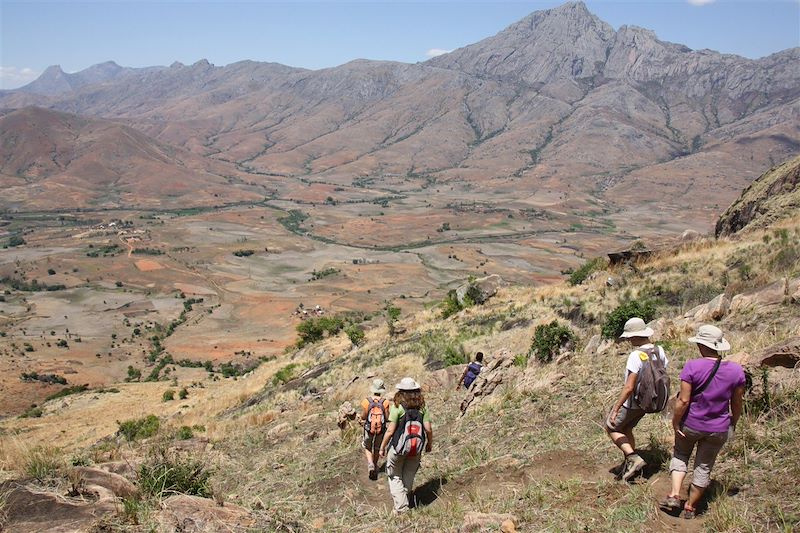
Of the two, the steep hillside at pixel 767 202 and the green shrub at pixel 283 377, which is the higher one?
the steep hillside at pixel 767 202

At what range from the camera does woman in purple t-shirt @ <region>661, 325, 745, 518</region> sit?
16.9 ft

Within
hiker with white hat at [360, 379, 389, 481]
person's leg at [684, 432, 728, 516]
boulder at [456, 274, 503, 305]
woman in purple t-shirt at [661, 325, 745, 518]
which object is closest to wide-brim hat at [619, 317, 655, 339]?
woman in purple t-shirt at [661, 325, 745, 518]

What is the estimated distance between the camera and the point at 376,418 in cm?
822

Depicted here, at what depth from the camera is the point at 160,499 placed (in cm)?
513

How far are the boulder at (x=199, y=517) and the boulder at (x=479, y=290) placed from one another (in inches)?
924

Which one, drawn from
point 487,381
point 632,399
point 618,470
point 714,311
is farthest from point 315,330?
point 632,399

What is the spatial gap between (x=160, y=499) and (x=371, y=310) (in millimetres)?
80279

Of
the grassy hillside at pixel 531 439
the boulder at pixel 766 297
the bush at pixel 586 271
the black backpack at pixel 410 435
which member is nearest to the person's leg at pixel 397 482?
the black backpack at pixel 410 435

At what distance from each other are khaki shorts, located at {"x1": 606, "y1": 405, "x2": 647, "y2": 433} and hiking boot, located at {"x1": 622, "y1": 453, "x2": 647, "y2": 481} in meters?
0.28

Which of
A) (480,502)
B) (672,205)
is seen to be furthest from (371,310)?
(672,205)

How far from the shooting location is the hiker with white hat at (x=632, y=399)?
5840 mm

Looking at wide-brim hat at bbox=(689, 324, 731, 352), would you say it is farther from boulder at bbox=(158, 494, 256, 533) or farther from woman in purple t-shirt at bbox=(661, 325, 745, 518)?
boulder at bbox=(158, 494, 256, 533)

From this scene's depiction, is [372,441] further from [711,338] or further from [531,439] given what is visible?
[711,338]

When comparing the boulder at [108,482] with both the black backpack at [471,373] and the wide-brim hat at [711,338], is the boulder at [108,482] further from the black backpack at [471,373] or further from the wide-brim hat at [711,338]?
the black backpack at [471,373]
